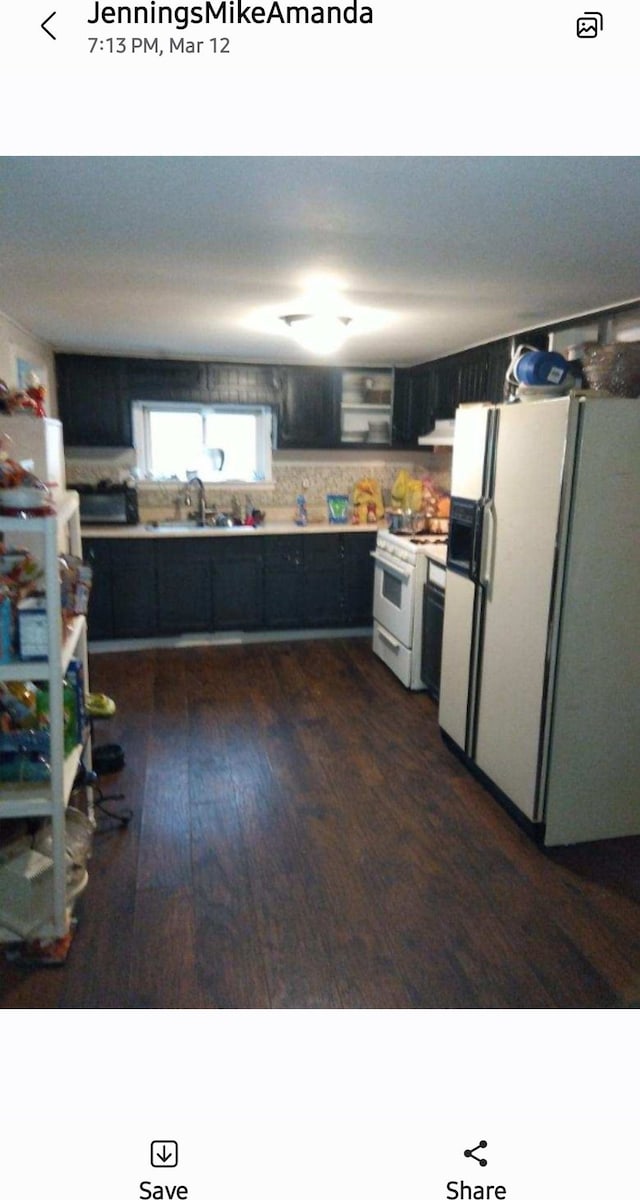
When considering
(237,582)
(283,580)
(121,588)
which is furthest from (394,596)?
(121,588)

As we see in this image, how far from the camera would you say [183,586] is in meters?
4.76

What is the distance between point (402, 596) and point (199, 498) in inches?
75.0

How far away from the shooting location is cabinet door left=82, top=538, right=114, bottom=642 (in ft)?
14.9

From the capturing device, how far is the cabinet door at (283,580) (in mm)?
4875

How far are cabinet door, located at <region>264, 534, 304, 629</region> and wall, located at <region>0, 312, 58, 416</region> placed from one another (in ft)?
5.88

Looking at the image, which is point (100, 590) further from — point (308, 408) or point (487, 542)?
point (487, 542)

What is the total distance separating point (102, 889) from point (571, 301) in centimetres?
292

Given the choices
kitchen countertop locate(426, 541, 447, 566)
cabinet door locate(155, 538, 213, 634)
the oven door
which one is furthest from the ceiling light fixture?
cabinet door locate(155, 538, 213, 634)
